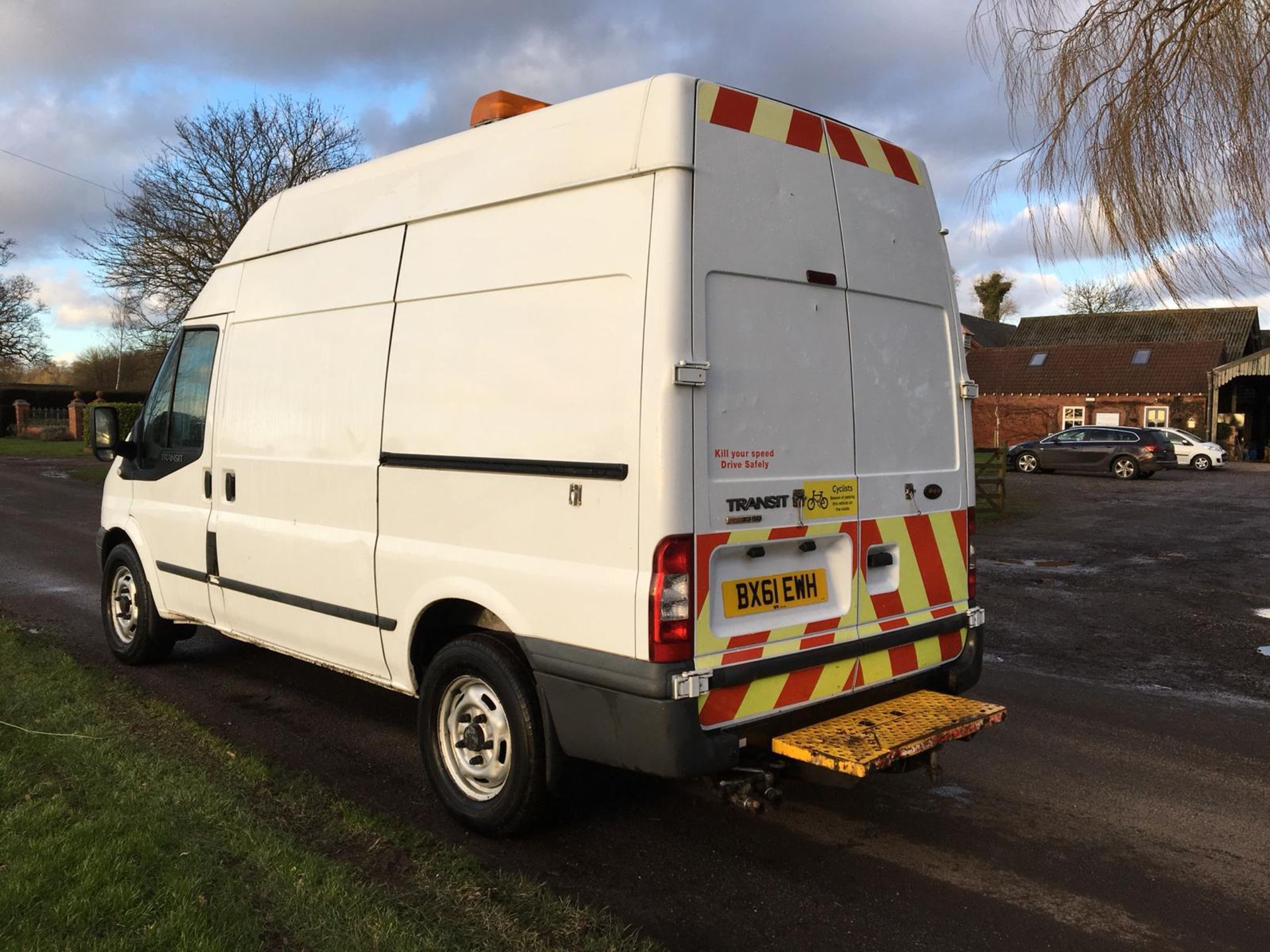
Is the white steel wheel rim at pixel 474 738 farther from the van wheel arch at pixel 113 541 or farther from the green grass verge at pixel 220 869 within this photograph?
the van wheel arch at pixel 113 541

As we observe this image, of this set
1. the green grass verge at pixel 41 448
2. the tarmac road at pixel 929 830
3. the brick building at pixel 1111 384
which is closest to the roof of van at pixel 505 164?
the tarmac road at pixel 929 830

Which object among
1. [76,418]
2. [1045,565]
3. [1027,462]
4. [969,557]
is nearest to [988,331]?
[1027,462]

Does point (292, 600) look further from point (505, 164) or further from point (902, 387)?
point (902, 387)

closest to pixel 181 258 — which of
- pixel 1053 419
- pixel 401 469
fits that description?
pixel 401 469

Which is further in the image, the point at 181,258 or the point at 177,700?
the point at 181,258

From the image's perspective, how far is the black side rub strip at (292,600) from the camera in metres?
4.57

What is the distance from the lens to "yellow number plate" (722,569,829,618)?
3.61m

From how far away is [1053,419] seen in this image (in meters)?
45.1

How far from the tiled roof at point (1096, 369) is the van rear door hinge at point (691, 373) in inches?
1597

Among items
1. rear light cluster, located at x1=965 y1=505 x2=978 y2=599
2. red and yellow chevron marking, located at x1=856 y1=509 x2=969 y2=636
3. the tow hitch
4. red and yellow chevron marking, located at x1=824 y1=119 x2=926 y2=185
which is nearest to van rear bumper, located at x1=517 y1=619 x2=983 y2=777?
the tow hitch

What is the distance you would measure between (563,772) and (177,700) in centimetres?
316

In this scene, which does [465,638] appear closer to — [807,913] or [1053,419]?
[807,913]

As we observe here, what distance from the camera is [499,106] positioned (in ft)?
15.0

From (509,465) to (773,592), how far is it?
1.15 meters
